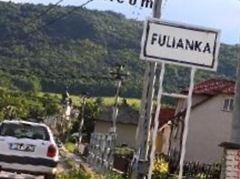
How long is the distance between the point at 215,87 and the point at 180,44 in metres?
45.8

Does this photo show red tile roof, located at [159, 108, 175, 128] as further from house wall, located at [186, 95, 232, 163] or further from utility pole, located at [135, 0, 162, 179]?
utility pole, located at [135, 0, 162, 179]

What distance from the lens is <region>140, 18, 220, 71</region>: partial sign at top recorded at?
22.2ft

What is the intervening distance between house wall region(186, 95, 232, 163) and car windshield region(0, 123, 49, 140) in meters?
32.4

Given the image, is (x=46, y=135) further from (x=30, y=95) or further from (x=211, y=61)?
(x=30, y=95)

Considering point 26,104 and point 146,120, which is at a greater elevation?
point 26,104

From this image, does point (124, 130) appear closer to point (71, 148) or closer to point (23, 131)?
point (71, 148)

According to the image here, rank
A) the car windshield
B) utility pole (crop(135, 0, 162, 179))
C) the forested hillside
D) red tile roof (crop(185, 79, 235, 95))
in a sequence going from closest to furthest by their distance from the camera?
utility pole (crop(135, 0, 162, 179)), the car windshield, the forested hillside, red tile roof (crop(185, 79, 235, 95))

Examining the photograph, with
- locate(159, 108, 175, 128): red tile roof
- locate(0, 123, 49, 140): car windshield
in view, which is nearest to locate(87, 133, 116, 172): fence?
locate(0, 123, 49, 140): car windshield

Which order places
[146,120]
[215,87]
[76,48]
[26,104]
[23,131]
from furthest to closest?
[26,104]
[76,48]
[215,87]
[23,131]
[146,120]

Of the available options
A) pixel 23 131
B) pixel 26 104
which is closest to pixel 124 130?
pixel 26 104

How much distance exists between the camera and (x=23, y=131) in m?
17.7

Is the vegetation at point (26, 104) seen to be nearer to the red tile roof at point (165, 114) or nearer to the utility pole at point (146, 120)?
the red tile roof at point (165, 114)

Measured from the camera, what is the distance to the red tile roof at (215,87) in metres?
50.1

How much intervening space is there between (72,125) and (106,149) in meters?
81.5
